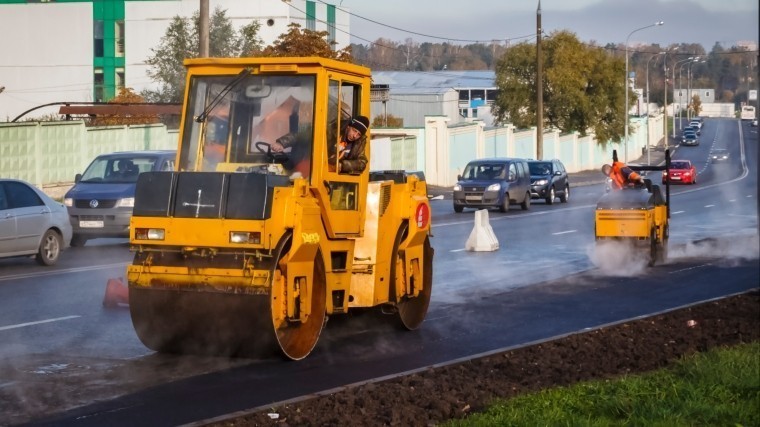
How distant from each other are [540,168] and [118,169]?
23.8 meters

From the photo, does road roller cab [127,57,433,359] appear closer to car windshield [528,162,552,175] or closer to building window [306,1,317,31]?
building window [306,1,317,31]

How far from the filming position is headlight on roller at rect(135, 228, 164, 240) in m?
10.1

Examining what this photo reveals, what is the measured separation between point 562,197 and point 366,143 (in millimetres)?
35396

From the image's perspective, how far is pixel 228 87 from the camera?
1099 cm

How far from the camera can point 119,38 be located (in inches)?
1879

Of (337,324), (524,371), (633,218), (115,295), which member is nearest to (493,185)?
(633,218)

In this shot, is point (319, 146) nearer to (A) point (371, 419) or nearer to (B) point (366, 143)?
(B) point (366, 143)

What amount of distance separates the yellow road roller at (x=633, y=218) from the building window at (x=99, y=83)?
98.2ft

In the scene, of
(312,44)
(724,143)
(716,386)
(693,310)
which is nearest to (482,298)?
(693,310)

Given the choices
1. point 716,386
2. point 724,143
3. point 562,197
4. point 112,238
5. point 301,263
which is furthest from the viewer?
point 724,143

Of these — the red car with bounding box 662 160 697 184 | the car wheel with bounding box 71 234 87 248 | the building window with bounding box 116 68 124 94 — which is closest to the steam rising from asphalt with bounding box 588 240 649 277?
the car wheel with bounding box 71 234 87 248

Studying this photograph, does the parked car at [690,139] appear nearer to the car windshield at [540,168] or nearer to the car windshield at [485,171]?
the car windshield at [540,168]

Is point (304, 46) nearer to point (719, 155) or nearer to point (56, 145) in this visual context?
point (56, 145)

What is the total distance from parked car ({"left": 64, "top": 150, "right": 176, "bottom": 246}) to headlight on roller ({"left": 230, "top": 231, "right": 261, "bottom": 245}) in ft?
45.2
